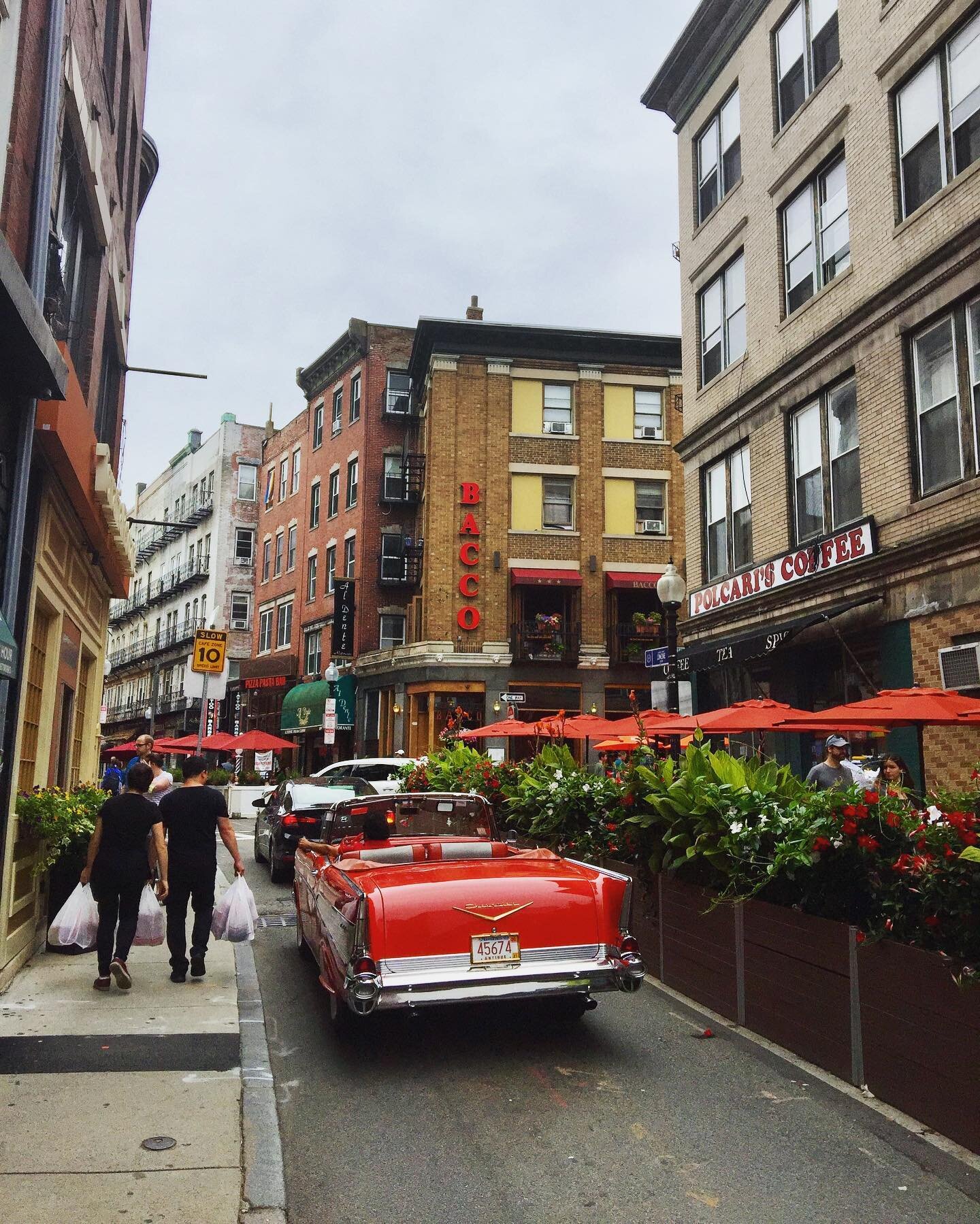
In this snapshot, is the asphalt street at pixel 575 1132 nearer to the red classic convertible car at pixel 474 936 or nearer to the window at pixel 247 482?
the red classic convertible car at pixel 474 936

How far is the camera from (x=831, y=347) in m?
16.6

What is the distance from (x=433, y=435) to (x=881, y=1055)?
3129 cm

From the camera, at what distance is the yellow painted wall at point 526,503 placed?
3516 cm

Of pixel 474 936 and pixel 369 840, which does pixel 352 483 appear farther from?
pixel 474 936

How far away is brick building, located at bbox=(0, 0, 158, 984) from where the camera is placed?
7656 millimetres

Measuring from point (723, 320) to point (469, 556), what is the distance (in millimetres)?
15218

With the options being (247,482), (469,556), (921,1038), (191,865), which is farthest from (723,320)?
(247,482)

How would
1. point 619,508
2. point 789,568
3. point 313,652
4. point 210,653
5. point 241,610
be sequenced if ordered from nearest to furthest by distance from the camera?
point 210,653 → point 789,568 → point 619,508 → point 313,652 → point 241,610

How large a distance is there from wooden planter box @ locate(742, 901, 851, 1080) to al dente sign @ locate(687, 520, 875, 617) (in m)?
9.79

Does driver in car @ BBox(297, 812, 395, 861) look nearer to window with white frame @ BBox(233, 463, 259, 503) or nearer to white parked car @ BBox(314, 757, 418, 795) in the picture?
white parked car @ BBox(314, 757, 418, 795)

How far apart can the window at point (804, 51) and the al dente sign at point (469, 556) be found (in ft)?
58.3

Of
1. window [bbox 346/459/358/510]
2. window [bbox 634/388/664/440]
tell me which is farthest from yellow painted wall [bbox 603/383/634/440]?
window [bbox 346/459/358/510]

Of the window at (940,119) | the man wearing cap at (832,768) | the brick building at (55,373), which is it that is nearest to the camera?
the brick building at (55,373)

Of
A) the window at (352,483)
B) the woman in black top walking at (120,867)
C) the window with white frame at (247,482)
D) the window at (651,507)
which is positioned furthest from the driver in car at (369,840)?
the window with white frame at (247,482)
